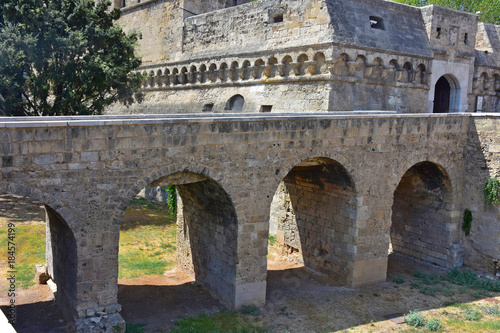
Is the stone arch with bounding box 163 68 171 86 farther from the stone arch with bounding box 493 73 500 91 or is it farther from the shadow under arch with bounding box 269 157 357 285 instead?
the stone arch with bounding box 493 73 500 91

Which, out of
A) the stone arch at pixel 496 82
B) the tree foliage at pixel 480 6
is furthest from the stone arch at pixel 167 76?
the tree foliage at pixel 480 6

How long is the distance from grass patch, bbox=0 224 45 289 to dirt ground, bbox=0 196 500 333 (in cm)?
79

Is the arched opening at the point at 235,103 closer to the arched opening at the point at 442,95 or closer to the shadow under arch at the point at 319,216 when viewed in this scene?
the shadow under arch at the point at 319,216

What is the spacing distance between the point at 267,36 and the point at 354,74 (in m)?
3.47

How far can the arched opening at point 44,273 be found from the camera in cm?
919

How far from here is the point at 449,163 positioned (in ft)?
46.2

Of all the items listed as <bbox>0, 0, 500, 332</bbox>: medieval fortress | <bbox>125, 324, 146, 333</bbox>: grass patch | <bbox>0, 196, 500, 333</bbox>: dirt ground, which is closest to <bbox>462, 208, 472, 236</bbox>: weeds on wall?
<bbox>0, 0, 500, 332</bbox>: medieval fortress

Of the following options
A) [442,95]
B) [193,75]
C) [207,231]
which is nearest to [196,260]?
[207,231]

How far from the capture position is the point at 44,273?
11734 mm

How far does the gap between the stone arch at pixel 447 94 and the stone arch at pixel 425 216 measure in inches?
189

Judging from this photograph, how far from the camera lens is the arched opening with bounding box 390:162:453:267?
14555 millimetres

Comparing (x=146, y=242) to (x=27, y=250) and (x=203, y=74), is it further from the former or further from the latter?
(x=203, y=74)

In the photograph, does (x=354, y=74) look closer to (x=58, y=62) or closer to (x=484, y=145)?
(x=484, y=145)

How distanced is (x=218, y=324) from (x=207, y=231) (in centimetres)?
254
